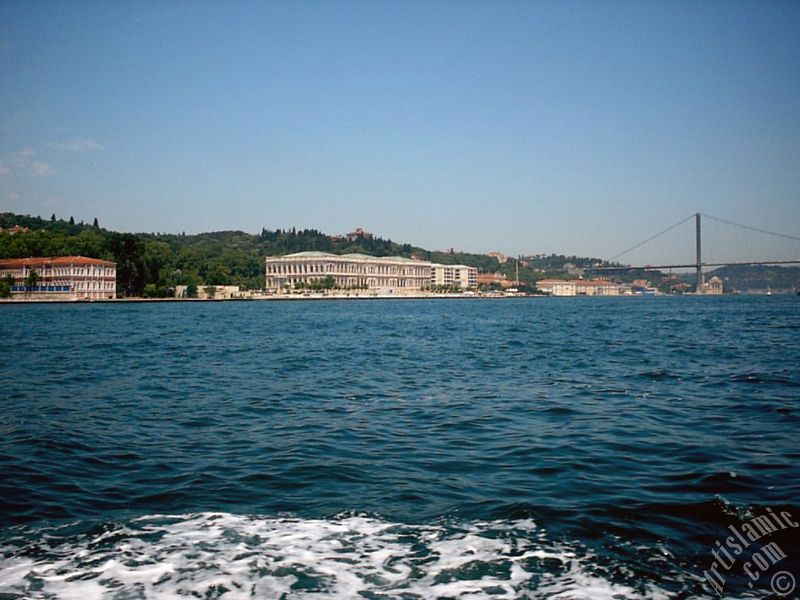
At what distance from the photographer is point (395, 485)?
5.76 meters

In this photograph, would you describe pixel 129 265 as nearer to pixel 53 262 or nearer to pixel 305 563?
pixel 53 262

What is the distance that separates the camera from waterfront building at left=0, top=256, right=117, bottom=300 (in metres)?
91.4

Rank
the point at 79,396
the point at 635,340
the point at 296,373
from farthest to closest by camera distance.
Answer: the point at 635,340 < the point at 296,373 < the point at 79,396

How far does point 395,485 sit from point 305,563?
1751 mm

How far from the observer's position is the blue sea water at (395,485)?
12.8 feet

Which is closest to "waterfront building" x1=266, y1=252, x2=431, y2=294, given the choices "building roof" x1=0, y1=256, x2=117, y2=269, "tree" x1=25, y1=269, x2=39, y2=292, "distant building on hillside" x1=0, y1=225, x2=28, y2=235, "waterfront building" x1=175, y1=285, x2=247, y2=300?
"waterfront building" x1=175, y1=285, x2=247, y2=300

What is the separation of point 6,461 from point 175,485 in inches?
88.2

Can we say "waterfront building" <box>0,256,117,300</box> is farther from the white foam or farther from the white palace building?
the white foam

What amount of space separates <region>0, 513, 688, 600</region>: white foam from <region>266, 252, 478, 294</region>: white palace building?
434 feet

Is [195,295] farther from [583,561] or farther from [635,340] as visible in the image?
[583,561]

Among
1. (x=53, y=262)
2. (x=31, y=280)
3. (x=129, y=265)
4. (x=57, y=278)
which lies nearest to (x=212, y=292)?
(x=129, y=265)

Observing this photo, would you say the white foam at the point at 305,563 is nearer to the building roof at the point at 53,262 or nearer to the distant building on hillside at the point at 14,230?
the building roof at the point at 53,262

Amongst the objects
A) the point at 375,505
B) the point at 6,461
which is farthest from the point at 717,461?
the point at 6,461

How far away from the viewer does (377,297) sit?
14688 cm
